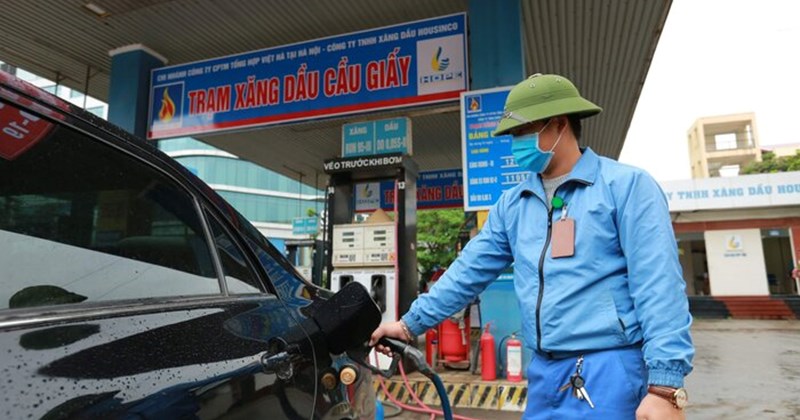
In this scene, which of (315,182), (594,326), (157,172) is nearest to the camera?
(157,172)

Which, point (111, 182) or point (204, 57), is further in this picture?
point (204, 57)

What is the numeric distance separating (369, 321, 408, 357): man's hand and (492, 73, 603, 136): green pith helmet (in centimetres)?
82

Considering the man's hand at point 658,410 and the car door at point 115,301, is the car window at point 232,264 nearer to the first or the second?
the car door at point 115,301

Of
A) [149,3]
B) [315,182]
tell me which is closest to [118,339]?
[149,3]

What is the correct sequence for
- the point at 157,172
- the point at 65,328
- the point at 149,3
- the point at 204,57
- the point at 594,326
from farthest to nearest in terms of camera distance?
the point at 204,57
the point at 149,3
the point at 594,326
the point at 157,172
the point at 65,328

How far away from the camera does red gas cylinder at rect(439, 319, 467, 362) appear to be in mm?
6023

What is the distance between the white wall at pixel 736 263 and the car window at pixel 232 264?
2026 centimetres

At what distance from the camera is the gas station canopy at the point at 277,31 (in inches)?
246

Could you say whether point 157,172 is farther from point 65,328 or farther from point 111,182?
point 65,328

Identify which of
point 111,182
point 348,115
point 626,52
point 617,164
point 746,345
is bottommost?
point 746,345

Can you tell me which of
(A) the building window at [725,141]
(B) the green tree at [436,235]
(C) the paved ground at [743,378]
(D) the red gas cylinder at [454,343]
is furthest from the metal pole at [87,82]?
(A) the building window at [725,141]

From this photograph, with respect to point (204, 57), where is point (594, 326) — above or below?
below

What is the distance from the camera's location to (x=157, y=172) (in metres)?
1.33

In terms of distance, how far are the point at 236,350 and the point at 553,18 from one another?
6.25 meters
